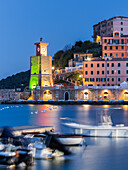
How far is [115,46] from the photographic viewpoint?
3228 inches

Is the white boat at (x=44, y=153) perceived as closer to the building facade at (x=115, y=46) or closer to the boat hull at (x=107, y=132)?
the boat hull at (x=107, y=132)

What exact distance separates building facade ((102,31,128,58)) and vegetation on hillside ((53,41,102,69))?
363cm

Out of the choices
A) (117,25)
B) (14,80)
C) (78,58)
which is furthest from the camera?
(14,80)

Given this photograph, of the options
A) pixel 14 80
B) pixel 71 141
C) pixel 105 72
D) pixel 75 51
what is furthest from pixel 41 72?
pixel 71 141

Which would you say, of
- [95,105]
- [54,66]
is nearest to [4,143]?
[95,105]

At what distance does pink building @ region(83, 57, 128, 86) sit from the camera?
7506 centimetres

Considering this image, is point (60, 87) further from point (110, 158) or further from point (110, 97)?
point (110, 158)

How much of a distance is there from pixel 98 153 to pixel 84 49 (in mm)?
70285

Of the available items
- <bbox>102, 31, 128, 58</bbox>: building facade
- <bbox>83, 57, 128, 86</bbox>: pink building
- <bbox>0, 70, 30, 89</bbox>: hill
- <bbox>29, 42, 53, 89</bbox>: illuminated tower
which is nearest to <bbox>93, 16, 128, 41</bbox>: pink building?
<bbox>102, 31, 128, 58</bbox>: building facade

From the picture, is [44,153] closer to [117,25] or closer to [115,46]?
[115,46]

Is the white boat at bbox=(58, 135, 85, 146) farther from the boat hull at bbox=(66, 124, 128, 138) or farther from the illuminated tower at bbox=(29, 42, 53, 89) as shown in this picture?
the illuminated tower at bbox=(29, 42, 53, 89)

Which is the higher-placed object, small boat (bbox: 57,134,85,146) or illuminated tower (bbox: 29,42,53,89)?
illuminated tower (bbox: 29,42,53,89)

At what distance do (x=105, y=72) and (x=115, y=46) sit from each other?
363 inches

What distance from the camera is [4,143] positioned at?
21.9 m
